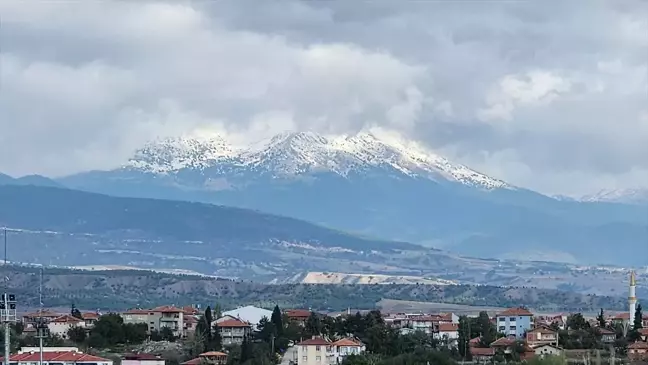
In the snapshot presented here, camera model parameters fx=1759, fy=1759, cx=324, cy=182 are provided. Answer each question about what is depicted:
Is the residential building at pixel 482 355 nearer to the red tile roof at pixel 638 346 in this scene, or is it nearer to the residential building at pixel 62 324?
the red tile roof at pixel 638 346

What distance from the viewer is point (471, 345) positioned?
9562 centimetres

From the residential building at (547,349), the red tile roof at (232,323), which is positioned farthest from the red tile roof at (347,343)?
the red tile roof at (232,323)

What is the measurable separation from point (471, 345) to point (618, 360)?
1150 cm

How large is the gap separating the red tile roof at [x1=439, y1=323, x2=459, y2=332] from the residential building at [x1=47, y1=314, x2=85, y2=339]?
2199 cm

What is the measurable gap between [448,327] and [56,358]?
32887 mm

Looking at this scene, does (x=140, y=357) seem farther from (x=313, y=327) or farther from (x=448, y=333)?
(x=448, y=333)

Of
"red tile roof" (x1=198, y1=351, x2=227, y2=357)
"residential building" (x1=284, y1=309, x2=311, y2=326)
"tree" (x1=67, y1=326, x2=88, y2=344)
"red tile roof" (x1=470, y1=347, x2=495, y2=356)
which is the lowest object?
"red tile roof" (x1=198, y1=351, x2=227, y2=357)

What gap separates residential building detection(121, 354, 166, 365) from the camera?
83812mm

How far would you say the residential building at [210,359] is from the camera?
282ft

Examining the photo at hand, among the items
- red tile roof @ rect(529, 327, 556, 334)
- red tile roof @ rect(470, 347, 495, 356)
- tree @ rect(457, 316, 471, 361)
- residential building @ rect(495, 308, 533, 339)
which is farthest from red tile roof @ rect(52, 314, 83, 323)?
red tile roof @ rect(529, 327, 556, 334)

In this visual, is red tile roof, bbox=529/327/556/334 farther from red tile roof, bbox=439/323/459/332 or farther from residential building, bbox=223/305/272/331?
residential building, bbox=223/305/272/331

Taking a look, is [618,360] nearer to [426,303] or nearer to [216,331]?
[216,331]

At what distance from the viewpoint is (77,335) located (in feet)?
322

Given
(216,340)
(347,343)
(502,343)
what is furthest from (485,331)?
(216,340)
